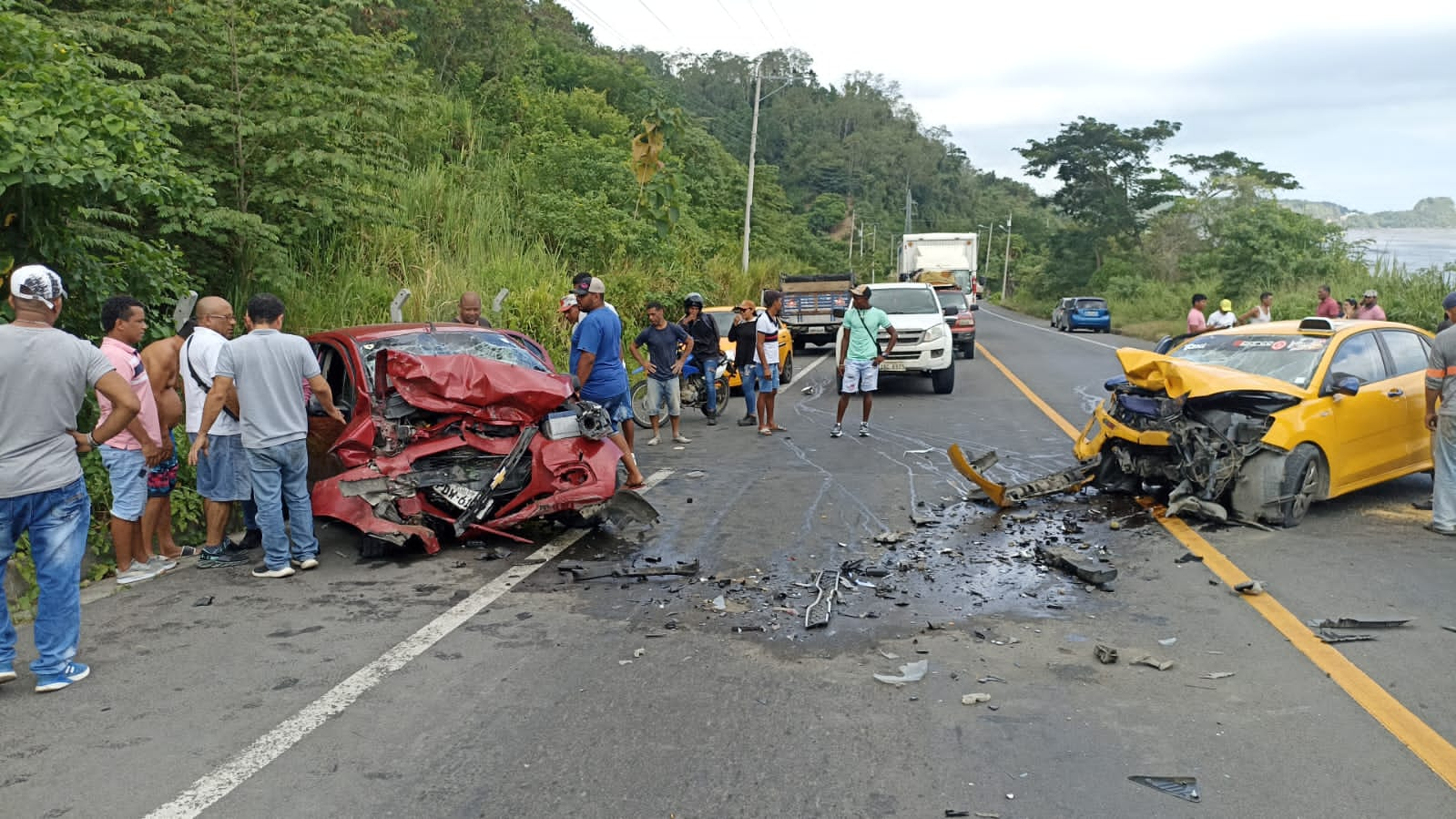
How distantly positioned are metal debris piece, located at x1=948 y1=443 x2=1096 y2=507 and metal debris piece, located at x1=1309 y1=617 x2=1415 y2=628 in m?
3.06

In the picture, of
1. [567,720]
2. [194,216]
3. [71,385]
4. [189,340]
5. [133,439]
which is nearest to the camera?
[567,720]

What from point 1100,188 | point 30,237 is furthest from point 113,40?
point 1100,188

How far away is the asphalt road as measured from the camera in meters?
3.59

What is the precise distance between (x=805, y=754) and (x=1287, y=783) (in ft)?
5.57

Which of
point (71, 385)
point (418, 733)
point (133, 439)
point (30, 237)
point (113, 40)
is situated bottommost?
point (418, 733)

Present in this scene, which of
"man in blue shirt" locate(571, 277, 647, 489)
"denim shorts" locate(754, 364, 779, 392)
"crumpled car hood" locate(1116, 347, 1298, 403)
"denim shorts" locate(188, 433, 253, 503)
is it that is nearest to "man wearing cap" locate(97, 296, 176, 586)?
"denim shorts" locate(188, 433, 253, 503)

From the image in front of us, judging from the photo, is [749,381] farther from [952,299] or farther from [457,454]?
[952,299]

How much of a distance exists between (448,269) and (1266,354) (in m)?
11.9

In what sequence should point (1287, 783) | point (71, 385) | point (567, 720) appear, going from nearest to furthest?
point (1287, 783) < point (567, 720) < point (71, 385)

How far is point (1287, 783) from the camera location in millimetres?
3609

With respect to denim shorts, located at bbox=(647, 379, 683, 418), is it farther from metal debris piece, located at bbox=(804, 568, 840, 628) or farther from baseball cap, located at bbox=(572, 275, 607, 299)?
metal debris piece, located at bbox=(804, 568, 840, 628)

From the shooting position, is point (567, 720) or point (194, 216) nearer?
point (567, 720)

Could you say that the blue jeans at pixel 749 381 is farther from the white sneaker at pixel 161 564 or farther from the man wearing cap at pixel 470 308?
the white sneaker at pixel 161 564

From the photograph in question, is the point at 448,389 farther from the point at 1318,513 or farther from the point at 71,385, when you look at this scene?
the point at 1318,513
